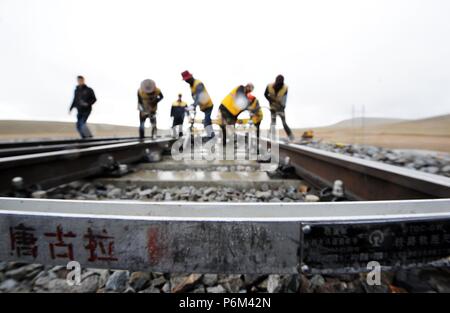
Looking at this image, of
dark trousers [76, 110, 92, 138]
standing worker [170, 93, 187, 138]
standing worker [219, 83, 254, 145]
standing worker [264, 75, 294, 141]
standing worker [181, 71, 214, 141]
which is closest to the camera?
standing worker [264, 75, 294, 141]

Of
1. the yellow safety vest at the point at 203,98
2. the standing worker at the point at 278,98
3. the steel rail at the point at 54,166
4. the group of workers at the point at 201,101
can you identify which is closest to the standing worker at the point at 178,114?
the group of workers at the point at 201,101

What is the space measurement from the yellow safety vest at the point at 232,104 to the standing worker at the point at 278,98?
0.90 meters

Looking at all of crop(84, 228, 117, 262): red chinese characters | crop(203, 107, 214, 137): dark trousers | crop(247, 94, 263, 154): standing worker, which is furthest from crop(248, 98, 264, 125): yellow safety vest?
crop(84, 228, 117, 262): red chinese characters

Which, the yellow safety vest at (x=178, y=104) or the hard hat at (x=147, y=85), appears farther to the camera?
the yellow safety vest at (x=178, y=104)

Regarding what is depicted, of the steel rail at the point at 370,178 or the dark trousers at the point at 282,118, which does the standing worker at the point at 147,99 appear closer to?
the dark trousers at the point at 282,118

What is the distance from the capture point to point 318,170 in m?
2.50

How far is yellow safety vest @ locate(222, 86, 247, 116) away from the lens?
6.22 m

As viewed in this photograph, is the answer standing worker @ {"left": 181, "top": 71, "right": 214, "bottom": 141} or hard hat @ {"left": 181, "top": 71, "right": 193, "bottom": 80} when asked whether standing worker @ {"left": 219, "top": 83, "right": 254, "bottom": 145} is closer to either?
standing worker @ {"left": 181, "top": 71, "right": 214, "bottom": 141}

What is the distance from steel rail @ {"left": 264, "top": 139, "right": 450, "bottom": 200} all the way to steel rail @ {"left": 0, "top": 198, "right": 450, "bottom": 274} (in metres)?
0.77

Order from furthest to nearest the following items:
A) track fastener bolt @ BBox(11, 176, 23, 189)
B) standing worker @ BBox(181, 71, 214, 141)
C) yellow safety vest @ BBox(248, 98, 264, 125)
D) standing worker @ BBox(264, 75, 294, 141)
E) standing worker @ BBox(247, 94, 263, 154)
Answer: yellow safety vest @ BBox(248, 98, 264, 125) → standing worker @ BBox(247, 94, 263, 154) → standing worker @ BBox(181, 71, 214, 141) → standing worker @ BBox(264, 75, 294, 141) → track fastener bolt @ BBox(11, 176, 23, 189)

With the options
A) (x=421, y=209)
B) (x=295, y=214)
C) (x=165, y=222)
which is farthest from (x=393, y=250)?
(x=165, y=222)

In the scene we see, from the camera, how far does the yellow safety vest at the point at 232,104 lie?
20.4 ft

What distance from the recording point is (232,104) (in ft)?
20.7

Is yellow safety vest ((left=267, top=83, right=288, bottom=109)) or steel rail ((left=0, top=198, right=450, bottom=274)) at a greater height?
yellow safety vest ((left=267, top=83, right=288, bottom=109))
